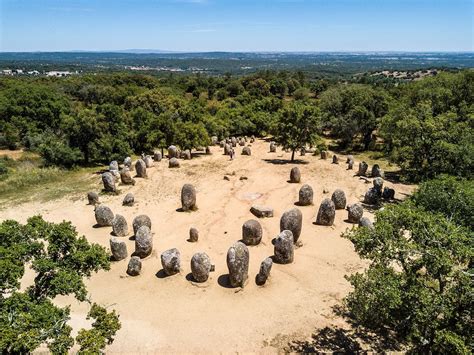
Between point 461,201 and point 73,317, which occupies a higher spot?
point 461,201

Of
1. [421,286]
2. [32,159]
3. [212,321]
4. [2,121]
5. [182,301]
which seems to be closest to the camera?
[421,286]

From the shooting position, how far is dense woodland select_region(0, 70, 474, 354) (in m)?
10.3

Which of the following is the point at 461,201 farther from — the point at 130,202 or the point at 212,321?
the point at 130,202

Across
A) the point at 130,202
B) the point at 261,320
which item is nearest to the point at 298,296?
the point at 261,320

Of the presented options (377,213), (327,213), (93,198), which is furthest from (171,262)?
(93,198)

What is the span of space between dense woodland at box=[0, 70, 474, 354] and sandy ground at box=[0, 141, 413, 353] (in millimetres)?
2415

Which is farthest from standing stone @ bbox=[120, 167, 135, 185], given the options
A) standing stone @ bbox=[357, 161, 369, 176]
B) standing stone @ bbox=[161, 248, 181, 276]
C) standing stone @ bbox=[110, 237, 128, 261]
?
standing stone @ bbox=[357, 161, 369, 176]

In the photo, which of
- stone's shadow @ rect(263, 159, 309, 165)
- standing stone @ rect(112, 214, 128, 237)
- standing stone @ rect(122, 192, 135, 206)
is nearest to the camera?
standing stone @ rect(112, 214, 128, 237)

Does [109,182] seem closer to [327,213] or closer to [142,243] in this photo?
[142,243]

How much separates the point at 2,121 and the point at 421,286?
180 ft

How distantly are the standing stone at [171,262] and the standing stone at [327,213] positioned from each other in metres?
10.6

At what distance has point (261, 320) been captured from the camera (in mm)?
15938

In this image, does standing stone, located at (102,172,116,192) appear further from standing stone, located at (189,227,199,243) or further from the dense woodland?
standing stone, located at (189,227,199,243)

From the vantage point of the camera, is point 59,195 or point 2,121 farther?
point 2,121
